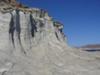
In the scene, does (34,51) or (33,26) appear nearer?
(34,51)

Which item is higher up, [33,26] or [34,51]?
[33,26]

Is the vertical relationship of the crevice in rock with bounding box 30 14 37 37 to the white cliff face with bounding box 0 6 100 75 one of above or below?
above

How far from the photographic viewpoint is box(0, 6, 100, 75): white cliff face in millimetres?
27141

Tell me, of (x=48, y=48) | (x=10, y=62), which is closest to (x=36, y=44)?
(x=48, y=48)

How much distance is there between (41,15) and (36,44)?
417 cm

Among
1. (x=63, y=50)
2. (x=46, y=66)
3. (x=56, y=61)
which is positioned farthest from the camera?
(x=63, y=50)

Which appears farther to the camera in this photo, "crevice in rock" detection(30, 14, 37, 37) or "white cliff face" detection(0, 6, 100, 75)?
"crevice in rock" detection(30, 14, 37, 37)

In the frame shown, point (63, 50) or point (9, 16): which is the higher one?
point (9, 16)

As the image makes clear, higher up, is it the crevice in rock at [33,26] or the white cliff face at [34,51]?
the crevice in rock at [33,26]

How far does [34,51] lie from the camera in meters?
31.1

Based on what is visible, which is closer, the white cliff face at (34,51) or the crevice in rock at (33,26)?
the white cliff face at (34,51)

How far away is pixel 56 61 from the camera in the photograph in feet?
101

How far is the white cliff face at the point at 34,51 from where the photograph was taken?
1069 inches

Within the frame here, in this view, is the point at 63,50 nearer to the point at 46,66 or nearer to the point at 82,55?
the point at 82,55
